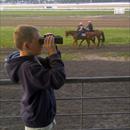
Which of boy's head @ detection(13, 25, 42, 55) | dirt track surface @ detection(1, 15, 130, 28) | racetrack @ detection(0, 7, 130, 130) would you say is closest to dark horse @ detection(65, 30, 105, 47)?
racetrack @ detection(0, 7, 130, 130)

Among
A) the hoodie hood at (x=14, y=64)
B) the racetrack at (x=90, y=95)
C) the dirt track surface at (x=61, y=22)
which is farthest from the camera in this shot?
the dirt track surface at (x=61, y=22)

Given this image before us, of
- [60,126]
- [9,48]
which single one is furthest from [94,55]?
[60,126]

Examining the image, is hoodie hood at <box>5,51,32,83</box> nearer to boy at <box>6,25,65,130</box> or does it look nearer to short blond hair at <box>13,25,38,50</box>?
boy at <box>6,25,65,130</box>

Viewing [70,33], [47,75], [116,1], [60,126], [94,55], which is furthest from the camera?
[116,1]

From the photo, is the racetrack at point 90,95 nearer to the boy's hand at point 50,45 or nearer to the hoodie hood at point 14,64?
the hoodie hood at point 14,64

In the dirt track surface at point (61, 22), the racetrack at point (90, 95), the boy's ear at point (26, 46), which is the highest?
the boy's ear at point (26, 46)

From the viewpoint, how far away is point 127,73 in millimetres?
16453

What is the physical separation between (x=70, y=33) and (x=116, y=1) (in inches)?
3473

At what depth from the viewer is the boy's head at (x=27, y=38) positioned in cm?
348

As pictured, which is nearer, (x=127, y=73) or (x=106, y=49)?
(x=127, y=73)

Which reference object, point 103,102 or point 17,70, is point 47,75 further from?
point 103,102

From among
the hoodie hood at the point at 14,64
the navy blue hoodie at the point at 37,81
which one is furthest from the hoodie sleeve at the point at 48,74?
the hoodie hood at the point at 14,64

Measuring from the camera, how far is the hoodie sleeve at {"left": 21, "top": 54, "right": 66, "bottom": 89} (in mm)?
3469

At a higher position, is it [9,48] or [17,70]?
[17,70]
